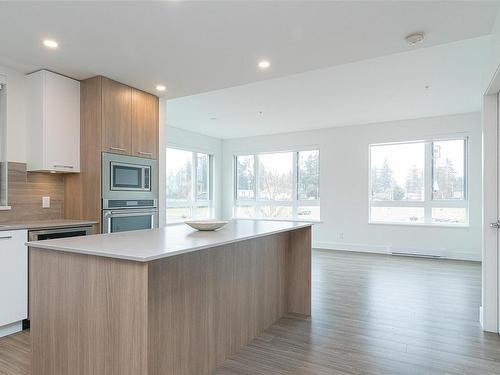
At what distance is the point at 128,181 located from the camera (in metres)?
3.76

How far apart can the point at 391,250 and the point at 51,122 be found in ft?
19.6

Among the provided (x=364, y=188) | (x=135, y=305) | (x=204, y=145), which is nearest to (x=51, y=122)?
(x=135, y=305)

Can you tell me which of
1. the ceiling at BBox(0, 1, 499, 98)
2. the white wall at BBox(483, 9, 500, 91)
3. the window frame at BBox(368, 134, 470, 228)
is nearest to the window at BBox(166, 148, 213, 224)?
the ceiling at BBox(0, 1, 499, 98)

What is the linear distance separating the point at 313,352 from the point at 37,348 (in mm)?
1808

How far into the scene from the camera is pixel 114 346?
1592 mm

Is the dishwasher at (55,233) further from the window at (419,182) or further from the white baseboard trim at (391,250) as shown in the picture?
the window at (419,182)

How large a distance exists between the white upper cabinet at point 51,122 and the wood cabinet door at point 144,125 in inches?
24.8

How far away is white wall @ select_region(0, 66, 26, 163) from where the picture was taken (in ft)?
10.7

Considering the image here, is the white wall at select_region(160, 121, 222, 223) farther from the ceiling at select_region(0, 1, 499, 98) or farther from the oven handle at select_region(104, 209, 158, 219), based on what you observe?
the ceiling at select_region(0, 1, 499, 98)

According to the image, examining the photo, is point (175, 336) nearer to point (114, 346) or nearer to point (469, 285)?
point (114, 346)

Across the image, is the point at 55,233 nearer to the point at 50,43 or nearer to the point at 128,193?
the point at 128,193

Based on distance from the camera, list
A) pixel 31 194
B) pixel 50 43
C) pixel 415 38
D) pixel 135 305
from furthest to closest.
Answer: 1. pixel 31 194
2. pixel 50 43
3. pixel 415 38
4. pixel 135 305

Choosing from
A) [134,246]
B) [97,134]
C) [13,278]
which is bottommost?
[13,278]

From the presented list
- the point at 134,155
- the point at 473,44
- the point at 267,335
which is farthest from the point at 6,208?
the point at 473,44
